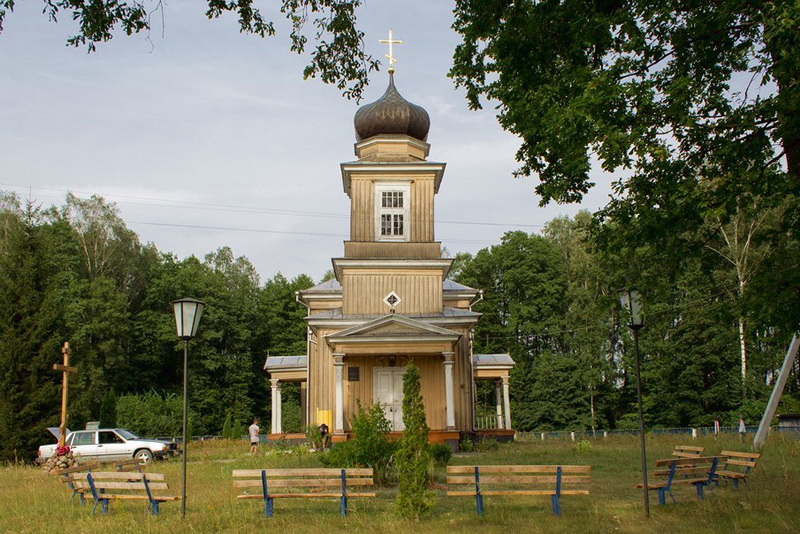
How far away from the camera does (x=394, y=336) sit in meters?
22.2

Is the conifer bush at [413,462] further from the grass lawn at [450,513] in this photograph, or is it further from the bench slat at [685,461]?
the bench slat at [685,461]

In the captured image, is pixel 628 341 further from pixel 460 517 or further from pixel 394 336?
pixel 460 517

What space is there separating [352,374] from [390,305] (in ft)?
8.43

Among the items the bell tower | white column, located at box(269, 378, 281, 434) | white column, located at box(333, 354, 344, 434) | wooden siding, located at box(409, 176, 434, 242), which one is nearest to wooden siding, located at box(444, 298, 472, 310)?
the bell tower

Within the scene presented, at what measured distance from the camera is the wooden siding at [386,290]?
2458 centimetres

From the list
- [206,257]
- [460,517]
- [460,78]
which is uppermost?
[206,257]

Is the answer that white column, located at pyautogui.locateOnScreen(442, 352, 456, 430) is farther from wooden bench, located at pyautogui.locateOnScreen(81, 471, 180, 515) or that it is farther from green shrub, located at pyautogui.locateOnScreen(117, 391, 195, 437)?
green shrub, located at pyautogui.locateOnScreen(117, 391, 195, 437)

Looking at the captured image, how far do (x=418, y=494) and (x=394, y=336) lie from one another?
12.4 metres

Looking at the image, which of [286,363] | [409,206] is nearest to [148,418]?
[286,363]

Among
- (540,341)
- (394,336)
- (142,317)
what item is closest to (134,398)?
(142,317)

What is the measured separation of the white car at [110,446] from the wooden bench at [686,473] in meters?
16.6

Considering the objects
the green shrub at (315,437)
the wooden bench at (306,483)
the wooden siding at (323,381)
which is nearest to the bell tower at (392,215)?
the wooden siding at (323,381)

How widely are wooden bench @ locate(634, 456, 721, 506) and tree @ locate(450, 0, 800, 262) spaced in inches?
135

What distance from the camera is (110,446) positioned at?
77.1 ft
